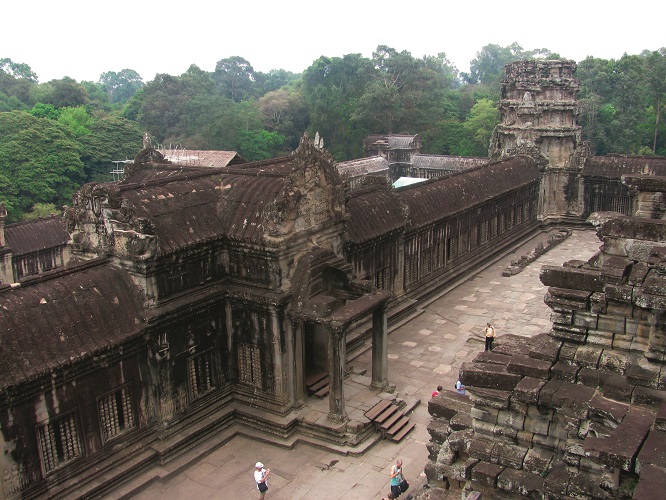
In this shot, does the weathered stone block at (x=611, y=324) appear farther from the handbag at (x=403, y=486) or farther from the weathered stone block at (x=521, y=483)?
the handbag at (x=403, y=486)

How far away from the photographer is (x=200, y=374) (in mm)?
16359

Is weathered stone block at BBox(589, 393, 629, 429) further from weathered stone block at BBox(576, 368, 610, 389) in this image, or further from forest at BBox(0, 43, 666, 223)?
forest at BBox(0, 43, 666, 223)

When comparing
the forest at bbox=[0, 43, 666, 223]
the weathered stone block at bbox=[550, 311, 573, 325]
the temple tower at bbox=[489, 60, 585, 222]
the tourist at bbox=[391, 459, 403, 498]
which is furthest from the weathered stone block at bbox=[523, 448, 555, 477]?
the forest at bbox=[0, 43, 666, 223]

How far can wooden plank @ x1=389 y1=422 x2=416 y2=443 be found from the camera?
1599 centimetres

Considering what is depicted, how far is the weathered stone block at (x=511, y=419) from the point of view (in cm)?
878

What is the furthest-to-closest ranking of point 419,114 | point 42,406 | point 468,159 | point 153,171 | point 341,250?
1. point 419,114
2. point 468,159
3. point 153,171
4. point 341,250
5. point 42,406

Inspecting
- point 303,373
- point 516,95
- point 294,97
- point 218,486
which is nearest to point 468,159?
point 516,95

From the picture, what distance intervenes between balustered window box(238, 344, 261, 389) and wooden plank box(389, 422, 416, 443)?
3805mm

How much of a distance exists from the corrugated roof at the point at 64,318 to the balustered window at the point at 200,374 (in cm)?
221

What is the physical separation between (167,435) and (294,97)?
228 ft

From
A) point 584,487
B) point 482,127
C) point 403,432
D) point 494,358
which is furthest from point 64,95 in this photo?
point 584,487

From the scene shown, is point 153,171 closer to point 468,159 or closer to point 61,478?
point 61,478

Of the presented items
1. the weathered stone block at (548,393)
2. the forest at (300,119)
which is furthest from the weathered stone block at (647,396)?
the forest at (300,119)

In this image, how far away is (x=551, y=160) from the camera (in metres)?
40.5
